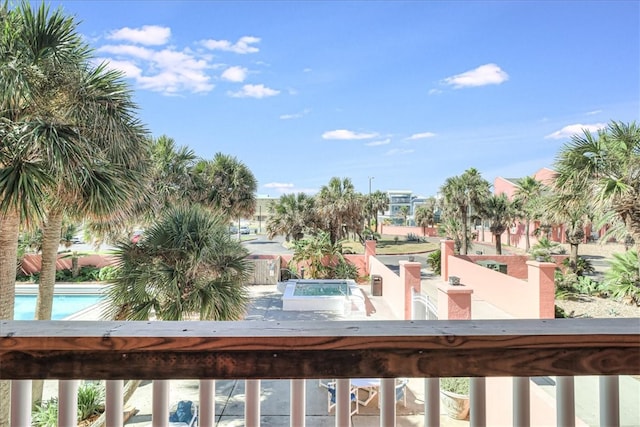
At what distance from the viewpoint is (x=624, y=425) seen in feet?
2.97

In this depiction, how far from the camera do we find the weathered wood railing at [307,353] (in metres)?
0.81

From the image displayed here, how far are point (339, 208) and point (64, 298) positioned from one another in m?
13.2

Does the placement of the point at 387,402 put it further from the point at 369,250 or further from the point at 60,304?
the point at 60,304

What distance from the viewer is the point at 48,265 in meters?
5.59

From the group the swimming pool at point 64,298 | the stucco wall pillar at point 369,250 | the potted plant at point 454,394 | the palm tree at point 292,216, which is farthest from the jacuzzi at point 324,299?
the palm tree at point 292,216

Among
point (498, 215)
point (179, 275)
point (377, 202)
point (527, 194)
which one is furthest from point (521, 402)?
point (377, 202)

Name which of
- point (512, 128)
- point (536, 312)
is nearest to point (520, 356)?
point (536, 312)

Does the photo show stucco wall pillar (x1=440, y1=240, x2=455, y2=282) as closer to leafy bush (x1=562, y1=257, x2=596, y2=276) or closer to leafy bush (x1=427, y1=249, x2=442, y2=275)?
leafy bush (x1=427, y1=249, x2=442, y2=275)

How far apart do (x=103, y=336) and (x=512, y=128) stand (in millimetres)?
18200

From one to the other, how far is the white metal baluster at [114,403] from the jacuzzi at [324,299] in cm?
985

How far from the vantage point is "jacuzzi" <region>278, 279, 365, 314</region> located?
418 inches

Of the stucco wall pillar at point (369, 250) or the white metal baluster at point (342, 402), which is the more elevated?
the white metal baluster at point (342, 402)

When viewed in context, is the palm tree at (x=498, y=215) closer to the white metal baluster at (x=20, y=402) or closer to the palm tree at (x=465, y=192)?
the palm tree at (x=465, y=192)

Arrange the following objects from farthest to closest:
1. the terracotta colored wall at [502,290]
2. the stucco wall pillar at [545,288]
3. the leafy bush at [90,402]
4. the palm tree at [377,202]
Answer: the palm tree at [377,202] → the terracotta colored wall at [502,290] → the stucco wall pillar at [545,288] → the leafy bush at [90,402]
